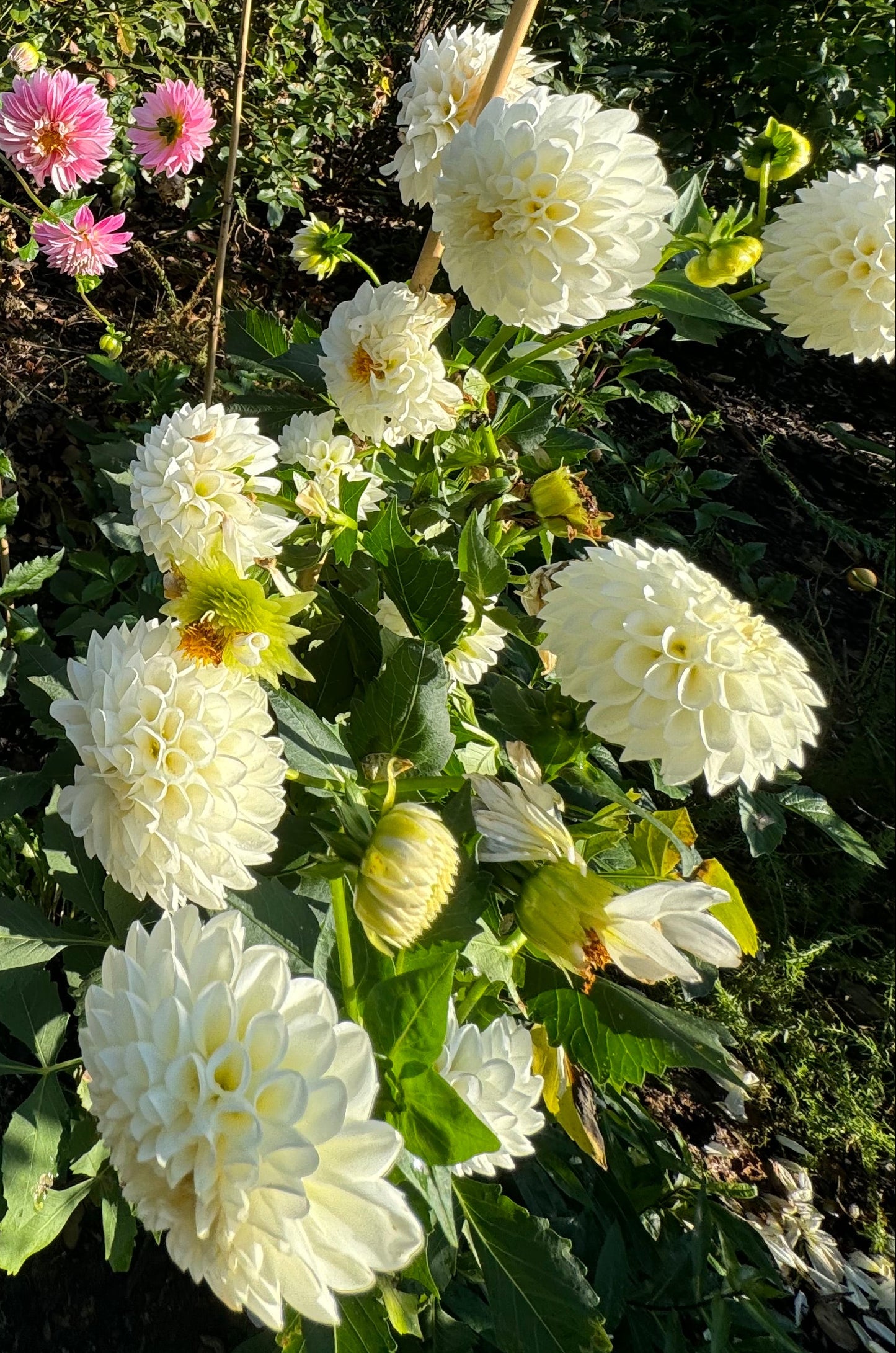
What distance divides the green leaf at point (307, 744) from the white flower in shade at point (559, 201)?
34 centimetres

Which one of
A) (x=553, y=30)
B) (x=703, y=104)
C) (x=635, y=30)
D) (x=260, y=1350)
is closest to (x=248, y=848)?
(x=260, y=1350)

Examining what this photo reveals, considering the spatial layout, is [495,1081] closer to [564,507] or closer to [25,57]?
[564,507]

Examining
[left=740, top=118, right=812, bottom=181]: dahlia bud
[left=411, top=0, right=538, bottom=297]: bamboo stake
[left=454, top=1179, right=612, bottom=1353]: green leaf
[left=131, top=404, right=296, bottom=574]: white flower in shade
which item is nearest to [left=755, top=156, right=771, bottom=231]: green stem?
[left=740, top=118, right=812, bottom=181]: dahlia bud

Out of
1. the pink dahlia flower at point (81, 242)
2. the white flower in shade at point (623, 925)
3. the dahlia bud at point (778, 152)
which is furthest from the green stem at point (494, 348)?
the pink dahlia flower at point (81, 242)

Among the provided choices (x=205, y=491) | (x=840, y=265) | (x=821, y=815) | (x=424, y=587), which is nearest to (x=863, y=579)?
(x=821, y=815)

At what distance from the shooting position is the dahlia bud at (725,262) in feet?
2.20

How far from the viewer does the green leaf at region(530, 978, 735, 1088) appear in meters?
0.58

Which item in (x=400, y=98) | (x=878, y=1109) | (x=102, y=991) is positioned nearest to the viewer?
(x=102, y=991)

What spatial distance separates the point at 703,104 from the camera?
2205 millimetres

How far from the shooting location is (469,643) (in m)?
0.82

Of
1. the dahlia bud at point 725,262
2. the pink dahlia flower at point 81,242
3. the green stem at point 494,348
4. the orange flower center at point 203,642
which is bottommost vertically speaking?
the pink dahlia flower at point 81,242

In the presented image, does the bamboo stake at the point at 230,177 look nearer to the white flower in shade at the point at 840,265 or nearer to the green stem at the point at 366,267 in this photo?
the green stem at the point at 366,267

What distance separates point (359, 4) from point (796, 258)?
1923 mm

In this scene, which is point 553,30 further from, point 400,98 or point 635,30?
point 400,98
